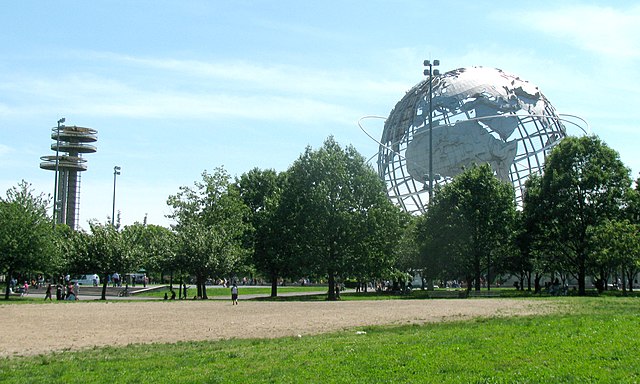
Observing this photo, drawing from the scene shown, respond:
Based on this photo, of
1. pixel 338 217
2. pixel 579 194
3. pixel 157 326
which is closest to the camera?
pixel 157 326

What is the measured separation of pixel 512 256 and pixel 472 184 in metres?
7.75

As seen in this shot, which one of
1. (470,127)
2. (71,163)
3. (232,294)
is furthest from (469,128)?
(71,163)

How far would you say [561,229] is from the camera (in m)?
46.2

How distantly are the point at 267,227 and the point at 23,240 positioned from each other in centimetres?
1794

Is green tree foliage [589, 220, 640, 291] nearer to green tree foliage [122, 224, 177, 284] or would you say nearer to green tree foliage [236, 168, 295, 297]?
green tree foliage [236, 168, 295, 297]

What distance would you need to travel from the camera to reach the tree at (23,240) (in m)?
45.9

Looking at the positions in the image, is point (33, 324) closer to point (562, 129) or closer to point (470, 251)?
point (470, 251)

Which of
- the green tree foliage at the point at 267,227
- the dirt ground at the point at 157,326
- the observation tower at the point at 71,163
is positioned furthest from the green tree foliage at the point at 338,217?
the observation tower at the point at 71,163

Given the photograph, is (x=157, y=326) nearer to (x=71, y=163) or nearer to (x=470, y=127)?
(x=470, y=127)

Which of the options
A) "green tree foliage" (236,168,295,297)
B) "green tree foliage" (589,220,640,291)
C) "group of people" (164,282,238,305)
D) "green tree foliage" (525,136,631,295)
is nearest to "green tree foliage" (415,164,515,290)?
"green tree foliage" (525,136,631,295)

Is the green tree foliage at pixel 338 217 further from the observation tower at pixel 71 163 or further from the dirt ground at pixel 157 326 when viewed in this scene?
the observation tower at pixel 71 163

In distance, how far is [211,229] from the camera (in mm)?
53656

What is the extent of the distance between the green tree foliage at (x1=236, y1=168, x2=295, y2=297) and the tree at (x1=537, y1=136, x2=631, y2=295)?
19.2 metres

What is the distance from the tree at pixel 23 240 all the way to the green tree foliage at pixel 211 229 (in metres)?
9.54
